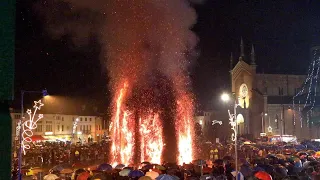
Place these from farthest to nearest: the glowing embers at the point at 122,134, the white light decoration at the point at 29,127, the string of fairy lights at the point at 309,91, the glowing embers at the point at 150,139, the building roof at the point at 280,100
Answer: the building roof at the point at 280,100 → the string of fairy lights at the point at 309,91 → the white light decoration at the point at 29,127 → the glowing embers at the point at 122,134 → the glowing embers at the point at 150,139

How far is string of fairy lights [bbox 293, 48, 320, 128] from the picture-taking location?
275 feet

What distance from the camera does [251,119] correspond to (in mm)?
82625

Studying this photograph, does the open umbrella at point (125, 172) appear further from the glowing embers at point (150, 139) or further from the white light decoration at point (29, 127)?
the glowing embers at point (150, 139)

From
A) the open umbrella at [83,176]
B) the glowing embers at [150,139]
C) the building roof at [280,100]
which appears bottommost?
the open umbrella at [83,176]

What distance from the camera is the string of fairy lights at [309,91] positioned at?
83.9 metres

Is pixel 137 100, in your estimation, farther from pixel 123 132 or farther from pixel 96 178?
pixel 96 178

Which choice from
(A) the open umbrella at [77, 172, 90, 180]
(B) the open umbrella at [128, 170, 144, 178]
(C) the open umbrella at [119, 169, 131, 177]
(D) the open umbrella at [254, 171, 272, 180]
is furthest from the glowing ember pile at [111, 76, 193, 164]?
(D) the open umbrella at [254, 171, 272, 180]

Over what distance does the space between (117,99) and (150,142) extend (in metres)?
4.95

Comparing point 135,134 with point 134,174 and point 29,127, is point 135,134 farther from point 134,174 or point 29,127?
point 134,174

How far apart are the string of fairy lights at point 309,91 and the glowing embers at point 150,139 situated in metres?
56.7

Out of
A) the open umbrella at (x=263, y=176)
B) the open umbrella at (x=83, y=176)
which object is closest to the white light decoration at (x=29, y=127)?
the open umbrella at (x=83, y=176)

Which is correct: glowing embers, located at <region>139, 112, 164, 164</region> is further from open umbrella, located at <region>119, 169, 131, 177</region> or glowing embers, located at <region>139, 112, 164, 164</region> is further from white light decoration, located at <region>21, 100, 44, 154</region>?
open umbrella, located at <region>119, 169, 131, 177</region>

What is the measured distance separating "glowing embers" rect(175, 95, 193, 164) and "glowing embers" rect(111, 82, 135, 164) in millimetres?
→ 4283

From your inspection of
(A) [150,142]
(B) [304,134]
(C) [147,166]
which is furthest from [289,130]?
(C) [147,166]
